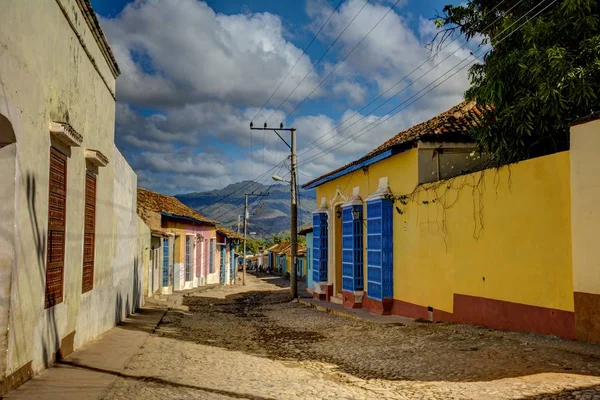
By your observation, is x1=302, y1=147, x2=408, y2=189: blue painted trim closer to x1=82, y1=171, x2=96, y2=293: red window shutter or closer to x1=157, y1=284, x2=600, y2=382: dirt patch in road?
x1=157, y1=284, x2=600, y2=382: dirt patch in road

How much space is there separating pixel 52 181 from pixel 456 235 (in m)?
6.58

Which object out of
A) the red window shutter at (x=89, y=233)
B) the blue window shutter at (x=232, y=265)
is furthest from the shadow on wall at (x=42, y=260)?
the blue window shutter at (x=232, y=265)

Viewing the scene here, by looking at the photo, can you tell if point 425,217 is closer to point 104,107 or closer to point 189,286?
point 104,107

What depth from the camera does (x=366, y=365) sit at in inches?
276

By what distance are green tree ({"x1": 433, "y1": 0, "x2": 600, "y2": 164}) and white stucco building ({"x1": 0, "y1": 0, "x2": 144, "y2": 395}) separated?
19.6 ft

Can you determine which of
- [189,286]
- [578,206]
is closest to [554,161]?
[578,206]

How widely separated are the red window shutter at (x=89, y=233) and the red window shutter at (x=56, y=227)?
125 cm

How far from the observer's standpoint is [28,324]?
16.0 ft

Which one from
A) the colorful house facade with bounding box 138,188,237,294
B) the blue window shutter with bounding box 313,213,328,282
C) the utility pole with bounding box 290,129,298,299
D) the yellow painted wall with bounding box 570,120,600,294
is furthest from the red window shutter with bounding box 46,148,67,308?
the utility pole with bounding box 290,129,298,299

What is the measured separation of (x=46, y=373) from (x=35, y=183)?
187cm

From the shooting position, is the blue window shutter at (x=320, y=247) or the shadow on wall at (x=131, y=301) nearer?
the shadow on wall at (x=131, y=301)

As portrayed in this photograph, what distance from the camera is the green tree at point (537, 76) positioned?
7809mm

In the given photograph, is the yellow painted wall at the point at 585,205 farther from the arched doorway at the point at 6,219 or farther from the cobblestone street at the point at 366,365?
the arched doorway at the point at 6,219

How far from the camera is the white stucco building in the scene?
14.4 feet
